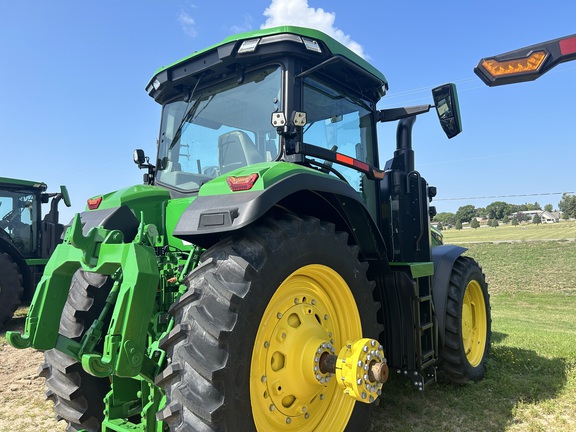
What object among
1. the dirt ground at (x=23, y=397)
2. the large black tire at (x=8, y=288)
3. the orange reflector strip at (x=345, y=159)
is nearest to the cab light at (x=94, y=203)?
the dirt ground at (x=23, y=397)

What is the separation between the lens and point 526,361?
4930 millimetres

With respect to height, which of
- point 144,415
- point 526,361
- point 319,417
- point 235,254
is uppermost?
point 235,254

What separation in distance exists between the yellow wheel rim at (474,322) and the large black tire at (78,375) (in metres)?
Answer: 3.60

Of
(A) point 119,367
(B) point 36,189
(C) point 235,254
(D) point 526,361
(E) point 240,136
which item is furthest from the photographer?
(B) point 36,189

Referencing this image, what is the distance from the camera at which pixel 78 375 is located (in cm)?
278

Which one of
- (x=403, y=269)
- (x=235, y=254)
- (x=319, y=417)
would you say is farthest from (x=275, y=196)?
(x=403, y=269)

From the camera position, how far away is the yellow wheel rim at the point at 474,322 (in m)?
4.72

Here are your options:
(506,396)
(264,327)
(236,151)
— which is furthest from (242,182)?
(506,396)

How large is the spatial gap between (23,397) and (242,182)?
142 inches

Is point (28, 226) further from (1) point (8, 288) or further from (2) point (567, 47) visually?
(2) point (567, 47)

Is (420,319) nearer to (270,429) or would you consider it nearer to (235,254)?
(270,429)

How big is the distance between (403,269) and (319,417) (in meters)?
1.45

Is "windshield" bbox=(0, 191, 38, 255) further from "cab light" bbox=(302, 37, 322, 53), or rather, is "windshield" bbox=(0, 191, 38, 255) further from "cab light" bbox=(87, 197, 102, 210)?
"cab light" bbox=(302, 37, 322, 53)

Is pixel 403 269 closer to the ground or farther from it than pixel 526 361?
Answer: farther from it
